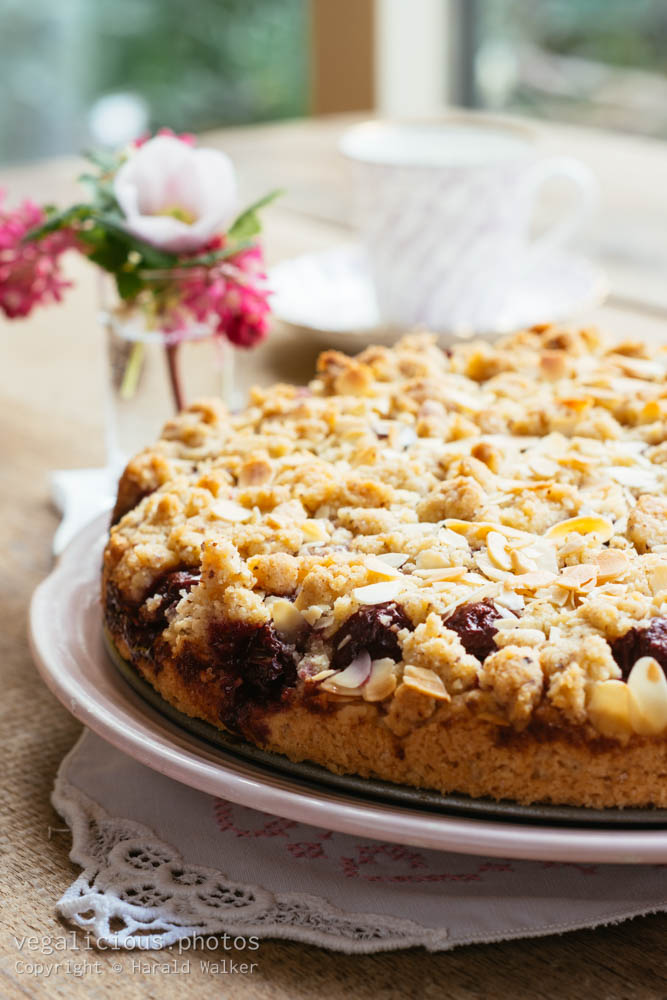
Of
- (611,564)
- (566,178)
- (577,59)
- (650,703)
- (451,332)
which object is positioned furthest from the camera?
(577,59)

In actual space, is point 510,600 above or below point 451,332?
above

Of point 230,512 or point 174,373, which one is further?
point 174,373

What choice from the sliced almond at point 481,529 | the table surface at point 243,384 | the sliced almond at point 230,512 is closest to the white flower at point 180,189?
the table surface at point 243,384

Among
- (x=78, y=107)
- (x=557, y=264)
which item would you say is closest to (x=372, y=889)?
(x=557, y=264)

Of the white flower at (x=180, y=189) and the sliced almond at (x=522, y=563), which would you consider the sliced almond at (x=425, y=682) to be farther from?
the white flower at (x=180, y=189)

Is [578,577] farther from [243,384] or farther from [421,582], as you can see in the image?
[243,384]

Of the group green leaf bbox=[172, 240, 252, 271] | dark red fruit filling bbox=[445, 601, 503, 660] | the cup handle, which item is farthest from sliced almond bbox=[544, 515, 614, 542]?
the cup handle

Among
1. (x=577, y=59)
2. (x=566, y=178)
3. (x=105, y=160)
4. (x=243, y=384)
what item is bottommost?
(x=243, y=384)

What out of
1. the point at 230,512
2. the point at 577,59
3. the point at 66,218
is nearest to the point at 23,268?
the point at 66,218
